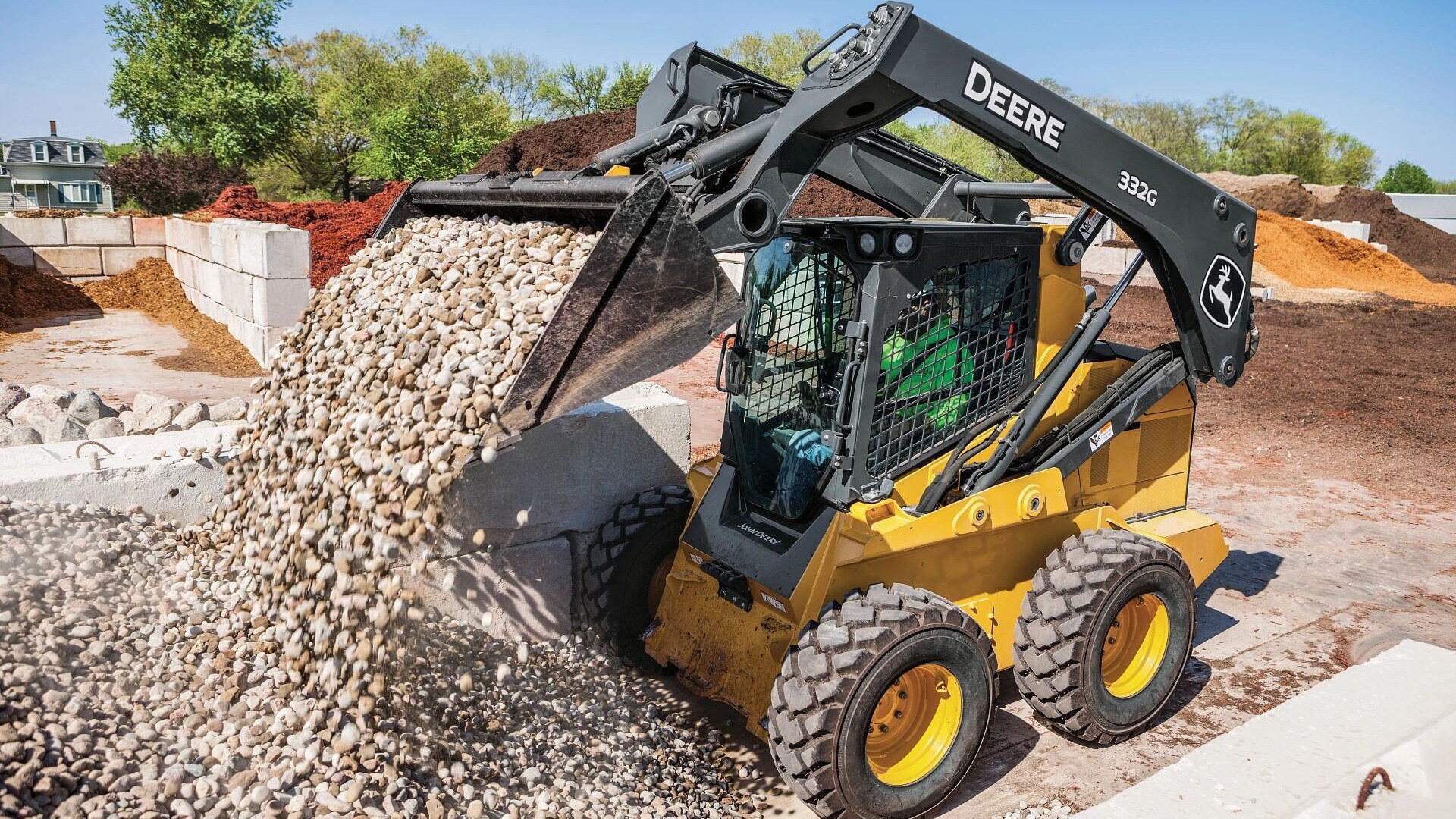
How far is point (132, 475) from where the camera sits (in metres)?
4.52

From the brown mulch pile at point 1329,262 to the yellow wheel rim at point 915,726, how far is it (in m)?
20.9

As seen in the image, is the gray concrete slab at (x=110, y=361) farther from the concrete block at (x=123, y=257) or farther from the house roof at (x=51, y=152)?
the house roof at (x=51, y=152)

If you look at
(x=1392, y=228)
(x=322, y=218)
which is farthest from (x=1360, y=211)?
(x=322, y=218)

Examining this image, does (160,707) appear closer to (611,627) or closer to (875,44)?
(611,627)

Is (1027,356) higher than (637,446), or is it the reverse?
(1027,356)

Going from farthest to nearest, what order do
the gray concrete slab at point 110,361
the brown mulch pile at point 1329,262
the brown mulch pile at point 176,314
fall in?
the brown mulch pile at point 1329,262, the brown mulch pile at point 176,314, the gray concrete slab at point 110,361

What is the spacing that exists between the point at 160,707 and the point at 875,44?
133 inches

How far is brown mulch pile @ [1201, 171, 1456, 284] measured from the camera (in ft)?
94.7

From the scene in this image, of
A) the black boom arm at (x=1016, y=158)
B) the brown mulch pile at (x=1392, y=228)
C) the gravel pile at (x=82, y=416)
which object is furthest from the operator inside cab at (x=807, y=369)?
the brown mulch pile at (x=1392, y=228)

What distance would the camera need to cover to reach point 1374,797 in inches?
102

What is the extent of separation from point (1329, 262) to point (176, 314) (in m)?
23.5

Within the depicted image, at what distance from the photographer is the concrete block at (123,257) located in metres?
15.8

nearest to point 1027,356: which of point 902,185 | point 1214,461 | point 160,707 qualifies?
point 902,185

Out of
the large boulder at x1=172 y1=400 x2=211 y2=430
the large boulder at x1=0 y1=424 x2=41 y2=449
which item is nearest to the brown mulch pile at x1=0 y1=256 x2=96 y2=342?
the large boulder at x1=172 y1=400 x2=211 y2=430
